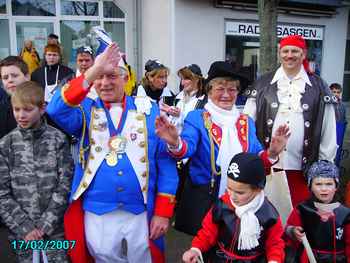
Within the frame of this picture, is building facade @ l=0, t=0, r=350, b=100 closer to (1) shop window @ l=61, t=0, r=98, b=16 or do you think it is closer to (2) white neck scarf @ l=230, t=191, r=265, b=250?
(1) shop window @ l=61, t=0, r=98, b=16

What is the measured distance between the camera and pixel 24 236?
7.57 ft

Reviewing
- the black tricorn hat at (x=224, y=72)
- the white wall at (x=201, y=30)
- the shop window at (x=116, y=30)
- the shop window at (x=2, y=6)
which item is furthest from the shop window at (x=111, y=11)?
the black tricorn hat at (x=224, y=72)

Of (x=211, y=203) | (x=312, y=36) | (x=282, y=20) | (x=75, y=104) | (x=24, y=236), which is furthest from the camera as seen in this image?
(x=312, y=36)

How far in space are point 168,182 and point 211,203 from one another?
1.20 ft

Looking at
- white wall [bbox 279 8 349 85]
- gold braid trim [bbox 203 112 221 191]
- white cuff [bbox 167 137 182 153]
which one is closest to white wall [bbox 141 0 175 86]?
white wall [bbox 279 8 349 85]

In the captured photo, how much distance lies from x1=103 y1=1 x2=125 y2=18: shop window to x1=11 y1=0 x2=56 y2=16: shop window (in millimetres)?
1213

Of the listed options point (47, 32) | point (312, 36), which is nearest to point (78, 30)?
point (47, 32)

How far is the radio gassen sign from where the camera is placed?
10.4m

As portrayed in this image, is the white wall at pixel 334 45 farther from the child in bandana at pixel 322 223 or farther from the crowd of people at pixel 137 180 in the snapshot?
the crowd of people at pixel 137 180

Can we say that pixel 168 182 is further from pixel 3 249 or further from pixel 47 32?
pixel 47 32

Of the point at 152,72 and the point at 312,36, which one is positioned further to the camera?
the point at 312,36

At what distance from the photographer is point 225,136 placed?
2566 millimetres
